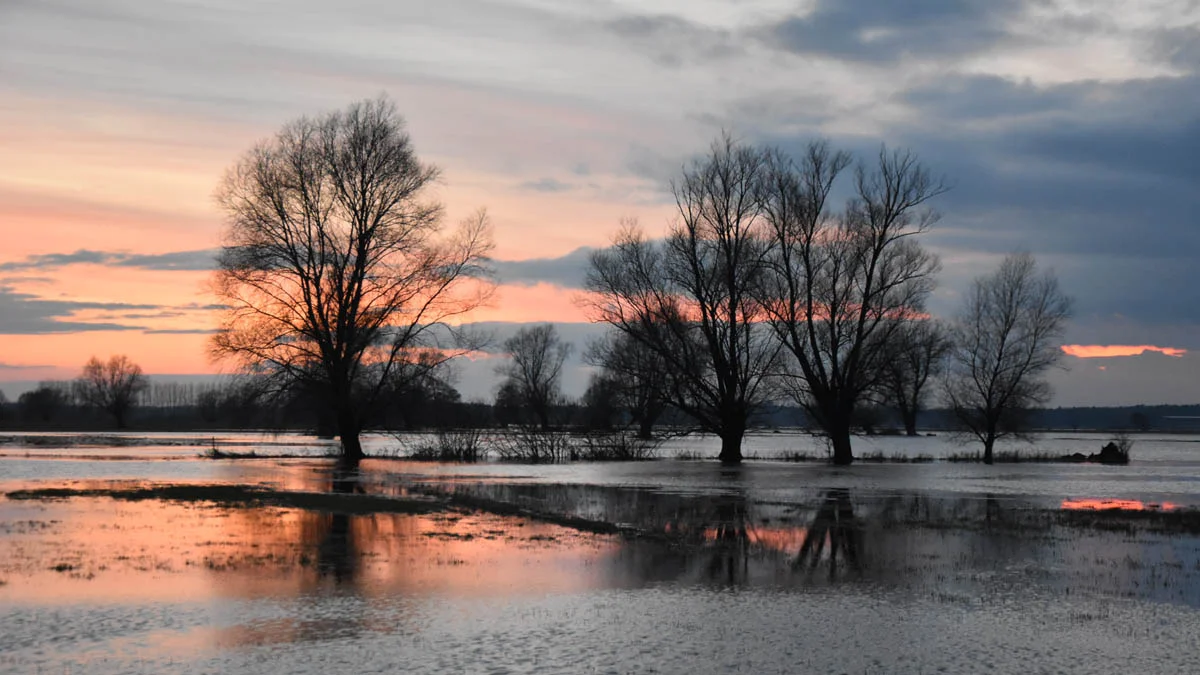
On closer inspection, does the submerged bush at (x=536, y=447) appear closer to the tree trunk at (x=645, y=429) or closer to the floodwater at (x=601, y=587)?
the tree trunk at (x=645, y=429)

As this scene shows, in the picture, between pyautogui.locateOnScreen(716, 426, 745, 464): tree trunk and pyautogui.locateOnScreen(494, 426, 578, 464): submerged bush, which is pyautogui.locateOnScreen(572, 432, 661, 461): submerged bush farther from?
pyautogui.locateOnScreen(716, 426, 745, 464): tree trunk

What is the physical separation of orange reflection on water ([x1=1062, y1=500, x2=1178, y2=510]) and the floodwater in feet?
1.01

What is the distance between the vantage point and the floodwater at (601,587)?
10.6m

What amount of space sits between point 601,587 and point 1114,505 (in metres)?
20.6

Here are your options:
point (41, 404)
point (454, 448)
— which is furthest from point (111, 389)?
point (454, 448)

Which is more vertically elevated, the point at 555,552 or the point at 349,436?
the point at 349,436

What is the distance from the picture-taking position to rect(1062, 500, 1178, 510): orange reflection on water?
28.2 metres

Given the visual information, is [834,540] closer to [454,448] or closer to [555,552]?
[555,552]

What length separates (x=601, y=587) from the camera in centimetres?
1453

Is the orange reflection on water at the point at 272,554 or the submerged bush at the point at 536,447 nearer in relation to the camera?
the orange reflection on water at the point at 272,554

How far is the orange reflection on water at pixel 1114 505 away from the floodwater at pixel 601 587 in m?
→ 0.31

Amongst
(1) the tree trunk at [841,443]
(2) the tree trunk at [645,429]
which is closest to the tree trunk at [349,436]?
(2) the tree trunk at [645,429]

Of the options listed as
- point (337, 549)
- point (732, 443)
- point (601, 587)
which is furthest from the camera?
point (732, 443)

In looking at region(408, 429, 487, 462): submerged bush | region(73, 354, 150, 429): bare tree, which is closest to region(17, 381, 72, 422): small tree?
region(73, 354, 150, 429): bare tree
